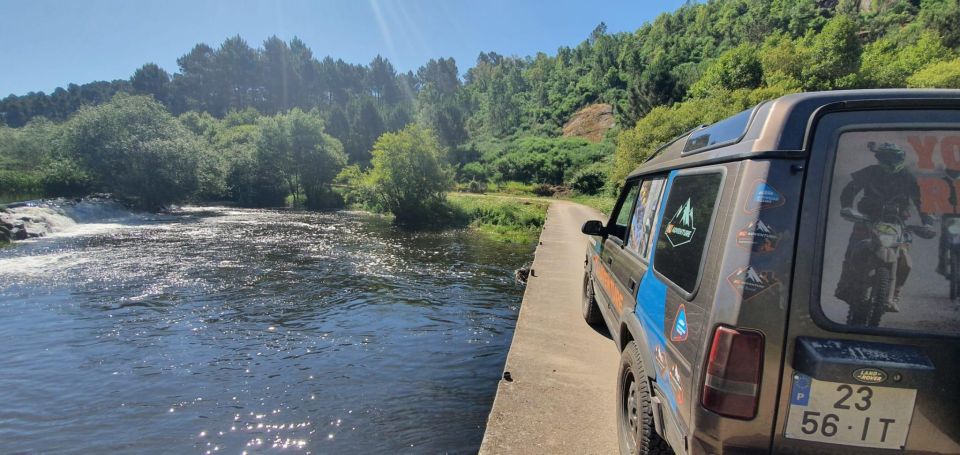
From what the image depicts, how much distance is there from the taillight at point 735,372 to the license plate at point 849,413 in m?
0.17

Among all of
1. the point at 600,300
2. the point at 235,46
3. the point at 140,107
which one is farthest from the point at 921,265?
the point at 235,46

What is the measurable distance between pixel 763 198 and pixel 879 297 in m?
0.62

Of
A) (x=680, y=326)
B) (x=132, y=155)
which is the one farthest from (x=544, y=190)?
(x=680, y=326)

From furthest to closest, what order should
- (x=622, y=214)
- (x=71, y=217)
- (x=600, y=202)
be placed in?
(x=600, y=202)
(x=71, y=217)
(x=622, y=214)

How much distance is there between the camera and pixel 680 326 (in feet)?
8.29

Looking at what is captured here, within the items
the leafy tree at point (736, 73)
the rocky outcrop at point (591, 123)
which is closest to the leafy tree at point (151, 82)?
the rocky outcrop at point (591, 123)

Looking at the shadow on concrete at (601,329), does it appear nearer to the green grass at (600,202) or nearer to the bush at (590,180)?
the green grass at (600,202)

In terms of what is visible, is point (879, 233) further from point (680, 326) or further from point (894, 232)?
point (680, 326)

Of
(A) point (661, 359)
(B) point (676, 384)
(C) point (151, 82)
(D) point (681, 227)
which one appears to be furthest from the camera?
(C) point (151, 82)

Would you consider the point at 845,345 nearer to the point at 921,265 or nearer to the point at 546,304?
the point at 921,265

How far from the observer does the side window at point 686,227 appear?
8.27 feet

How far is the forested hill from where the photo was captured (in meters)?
36.4

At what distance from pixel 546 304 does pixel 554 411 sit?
370 cm

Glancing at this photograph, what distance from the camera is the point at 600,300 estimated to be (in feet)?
18.9
